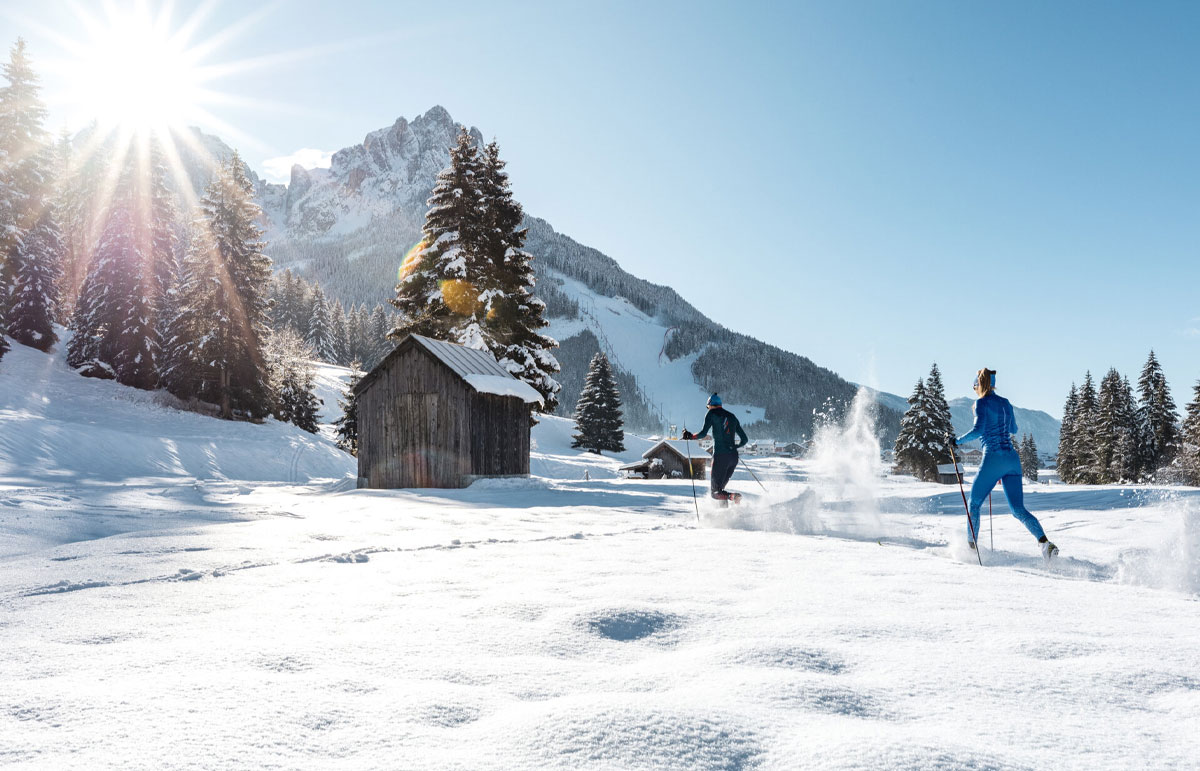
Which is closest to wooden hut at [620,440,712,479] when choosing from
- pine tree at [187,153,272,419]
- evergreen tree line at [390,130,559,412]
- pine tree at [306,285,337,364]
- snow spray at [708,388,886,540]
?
evergreen tree line at [390,130,559,412]

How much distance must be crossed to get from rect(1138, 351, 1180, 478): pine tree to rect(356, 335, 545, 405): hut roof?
50.4 m

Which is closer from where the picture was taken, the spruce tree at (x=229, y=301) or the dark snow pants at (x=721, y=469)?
the dark snow pants at (x=721, y=469)

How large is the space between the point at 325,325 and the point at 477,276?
72.0 m

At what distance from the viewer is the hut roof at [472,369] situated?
19594 millimetres

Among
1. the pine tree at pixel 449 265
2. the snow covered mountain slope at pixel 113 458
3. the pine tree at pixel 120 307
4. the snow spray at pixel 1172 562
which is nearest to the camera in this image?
the snow spray at pixel 1172 562

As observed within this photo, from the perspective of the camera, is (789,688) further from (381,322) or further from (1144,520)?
(381,322)

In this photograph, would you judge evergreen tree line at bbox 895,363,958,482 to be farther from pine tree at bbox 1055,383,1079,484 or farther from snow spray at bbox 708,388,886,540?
snow spray at bbox 708,388,886,540

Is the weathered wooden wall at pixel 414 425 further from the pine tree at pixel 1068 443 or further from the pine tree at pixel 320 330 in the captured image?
the pine tree at pixel 320 330

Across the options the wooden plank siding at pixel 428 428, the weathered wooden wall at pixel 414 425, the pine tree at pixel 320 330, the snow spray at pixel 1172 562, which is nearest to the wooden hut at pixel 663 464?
the wooden plank siding at pixel 428 428

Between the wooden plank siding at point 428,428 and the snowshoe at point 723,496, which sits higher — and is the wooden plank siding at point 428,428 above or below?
above

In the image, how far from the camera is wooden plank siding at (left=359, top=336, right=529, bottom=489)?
1986 cm

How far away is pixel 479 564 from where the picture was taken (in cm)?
561

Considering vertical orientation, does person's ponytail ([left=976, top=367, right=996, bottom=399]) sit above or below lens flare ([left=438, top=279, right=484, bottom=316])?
below

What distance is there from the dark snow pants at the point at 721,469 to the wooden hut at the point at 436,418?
33.5 feet
